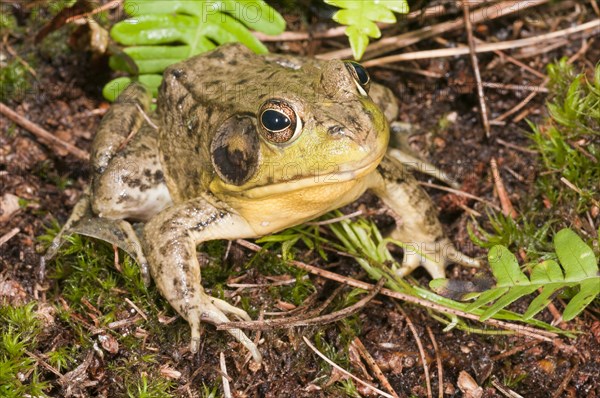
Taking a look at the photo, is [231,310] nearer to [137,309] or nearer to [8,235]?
[137,309]

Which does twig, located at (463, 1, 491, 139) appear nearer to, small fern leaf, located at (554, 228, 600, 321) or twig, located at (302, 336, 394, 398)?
small fern leaf, located at (554, 228, 600, 321)

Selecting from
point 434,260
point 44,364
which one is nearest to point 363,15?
point 434,260

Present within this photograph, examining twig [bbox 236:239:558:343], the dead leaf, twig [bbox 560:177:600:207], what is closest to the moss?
twig [bbox 560:177:600:207]

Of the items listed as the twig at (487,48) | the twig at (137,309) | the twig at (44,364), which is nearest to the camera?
the twig at (44,364)

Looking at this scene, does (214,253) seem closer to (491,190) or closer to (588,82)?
(491,190)

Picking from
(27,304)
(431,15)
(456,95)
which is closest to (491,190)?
(456,95)

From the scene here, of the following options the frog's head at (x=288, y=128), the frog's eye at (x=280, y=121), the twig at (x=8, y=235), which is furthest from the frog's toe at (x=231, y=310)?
the twig at (x=8, y=235)

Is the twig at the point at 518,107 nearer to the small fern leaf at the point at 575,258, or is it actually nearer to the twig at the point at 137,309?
the small fern leaf at the point at 575,258
